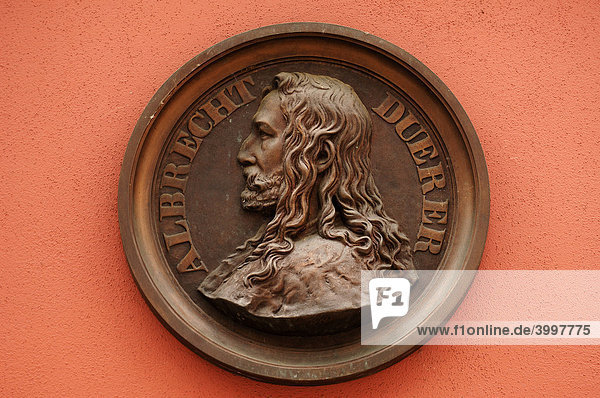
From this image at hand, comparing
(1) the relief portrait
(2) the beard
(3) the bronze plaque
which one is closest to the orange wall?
(3) the bronze plaque

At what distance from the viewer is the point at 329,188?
2785 millimetres

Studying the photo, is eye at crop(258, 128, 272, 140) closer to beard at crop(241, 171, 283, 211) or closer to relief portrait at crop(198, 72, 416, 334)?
relief portrait at crop(198, 72, 416, 334)

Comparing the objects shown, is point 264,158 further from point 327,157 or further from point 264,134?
point 327,157

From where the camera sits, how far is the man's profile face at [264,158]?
9.17 ft

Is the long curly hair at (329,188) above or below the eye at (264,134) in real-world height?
below

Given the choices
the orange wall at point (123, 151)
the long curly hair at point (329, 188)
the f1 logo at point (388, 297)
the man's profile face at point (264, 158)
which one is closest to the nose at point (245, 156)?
the man's profile face at point (264, 158)

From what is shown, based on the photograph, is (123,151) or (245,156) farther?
(123,151)

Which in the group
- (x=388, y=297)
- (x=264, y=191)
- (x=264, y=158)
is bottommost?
(x=388, y=297)

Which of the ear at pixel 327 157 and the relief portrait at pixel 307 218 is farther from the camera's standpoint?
A: the ear at pixel 327 157

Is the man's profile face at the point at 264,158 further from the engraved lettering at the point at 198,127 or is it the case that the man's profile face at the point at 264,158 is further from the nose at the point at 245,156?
the engraved lettering at the point at 198,127

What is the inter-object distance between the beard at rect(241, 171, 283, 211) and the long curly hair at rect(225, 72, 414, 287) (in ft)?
0.09

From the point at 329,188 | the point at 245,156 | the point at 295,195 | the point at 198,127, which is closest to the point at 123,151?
the point at 198,127

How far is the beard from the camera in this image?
110 inches

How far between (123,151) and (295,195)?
0.70 metres
